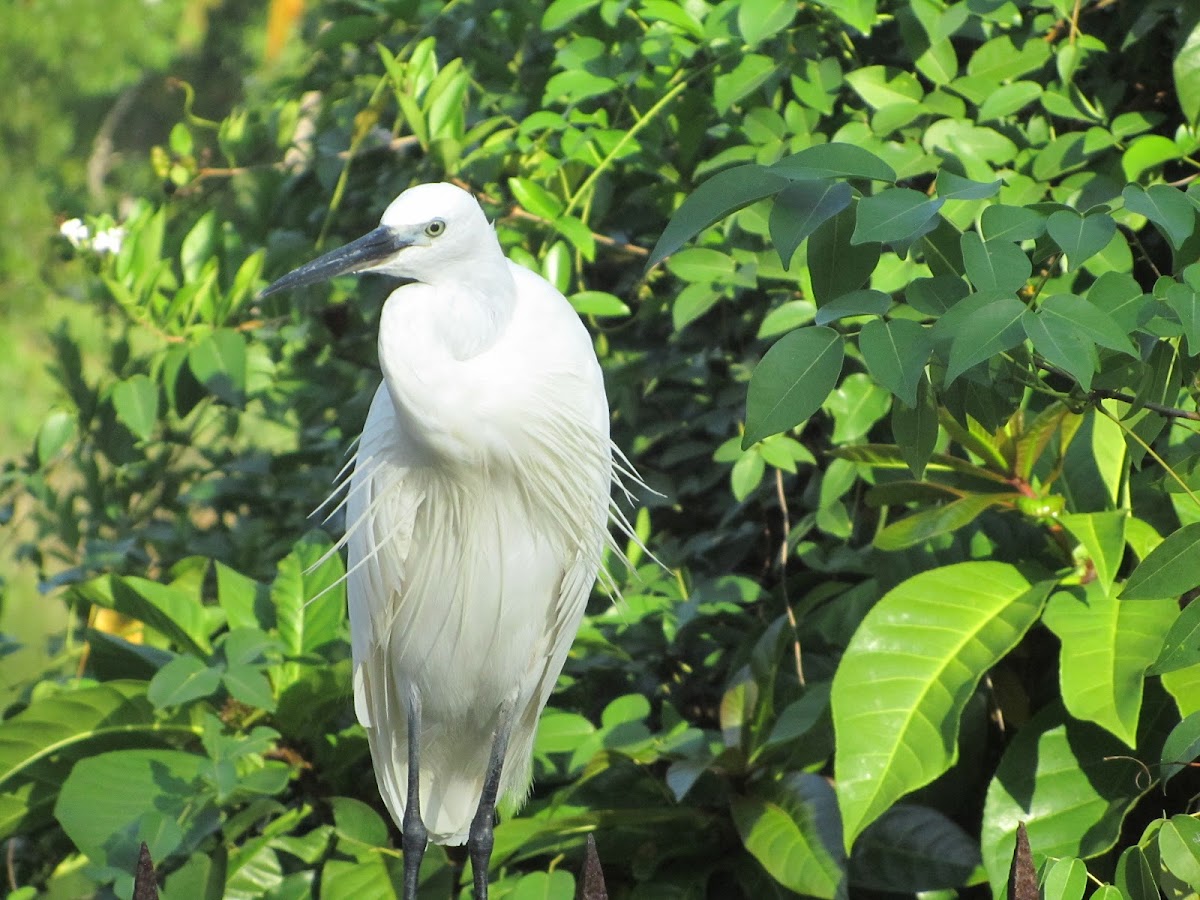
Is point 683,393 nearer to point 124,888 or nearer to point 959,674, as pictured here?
point 959,674

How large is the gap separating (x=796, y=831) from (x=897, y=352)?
2.84ft

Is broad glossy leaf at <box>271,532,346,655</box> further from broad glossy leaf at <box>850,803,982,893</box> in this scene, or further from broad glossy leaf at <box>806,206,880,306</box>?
broad glossy leaf at <box>806,206,880,306</box>

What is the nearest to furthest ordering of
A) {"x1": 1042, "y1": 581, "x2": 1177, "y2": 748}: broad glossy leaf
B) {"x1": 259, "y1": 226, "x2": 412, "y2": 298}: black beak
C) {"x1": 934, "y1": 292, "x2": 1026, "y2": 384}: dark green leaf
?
{"x1": 934, "y1": 292, "x2": 1026, "y2": 384}: dark green leaf → {"x1": 259, "y1": 226, "x2": 412, "y2": 298}: black beak → {"x1": 1042, "y1": 581, "x2": 1177, "y2": 748}: broad glossy leaf

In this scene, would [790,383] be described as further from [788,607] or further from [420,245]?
[788,607]

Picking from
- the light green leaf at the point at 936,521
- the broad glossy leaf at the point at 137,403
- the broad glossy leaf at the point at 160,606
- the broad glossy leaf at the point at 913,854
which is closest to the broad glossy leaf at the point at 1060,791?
the broad glossy leaf at the point at 913,854

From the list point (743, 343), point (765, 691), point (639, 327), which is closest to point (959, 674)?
point (765, 691)

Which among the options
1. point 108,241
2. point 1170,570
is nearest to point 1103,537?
point 1170,570

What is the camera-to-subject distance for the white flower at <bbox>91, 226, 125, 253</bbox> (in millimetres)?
2158

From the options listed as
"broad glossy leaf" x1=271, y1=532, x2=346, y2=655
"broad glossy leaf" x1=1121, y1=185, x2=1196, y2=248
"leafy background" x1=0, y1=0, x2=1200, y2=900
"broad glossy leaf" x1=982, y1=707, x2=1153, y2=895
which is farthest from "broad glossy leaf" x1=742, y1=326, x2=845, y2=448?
"broad glossy leaf" x1=271, y1=532, x2=346, y2=655

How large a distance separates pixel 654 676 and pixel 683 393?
0.47 m

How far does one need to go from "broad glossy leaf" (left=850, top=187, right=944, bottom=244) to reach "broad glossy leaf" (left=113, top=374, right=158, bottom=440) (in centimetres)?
136

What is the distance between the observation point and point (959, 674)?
1.57 meters

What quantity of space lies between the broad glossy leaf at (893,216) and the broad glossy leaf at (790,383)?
9 cm

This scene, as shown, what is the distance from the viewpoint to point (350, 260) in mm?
1322
